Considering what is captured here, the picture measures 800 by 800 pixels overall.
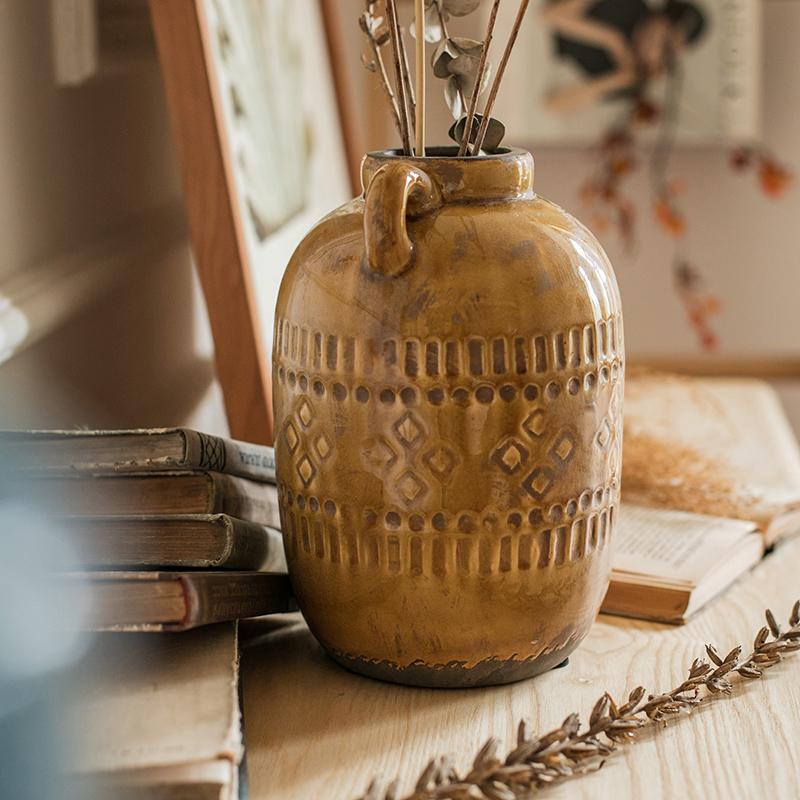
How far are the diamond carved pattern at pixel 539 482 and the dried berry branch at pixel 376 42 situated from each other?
7.8 inches

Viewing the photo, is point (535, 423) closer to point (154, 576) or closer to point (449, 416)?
point (449, 416)

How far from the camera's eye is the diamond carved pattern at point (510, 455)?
57 cm

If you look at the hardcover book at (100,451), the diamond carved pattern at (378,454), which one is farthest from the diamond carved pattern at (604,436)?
the hardcover book at (100,451)

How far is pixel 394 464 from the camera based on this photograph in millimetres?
569

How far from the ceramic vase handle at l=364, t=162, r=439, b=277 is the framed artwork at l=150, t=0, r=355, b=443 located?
0.71 ft

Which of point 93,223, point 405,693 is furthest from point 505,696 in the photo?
point 93,223

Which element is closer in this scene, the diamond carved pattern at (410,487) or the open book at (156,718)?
the open book at (156,718)

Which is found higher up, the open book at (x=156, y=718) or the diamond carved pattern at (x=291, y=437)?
the diamond carved pattern at (x=291, y=437)

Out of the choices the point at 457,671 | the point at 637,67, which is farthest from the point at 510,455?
the point at 637,67

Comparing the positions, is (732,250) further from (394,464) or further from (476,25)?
(394,464)

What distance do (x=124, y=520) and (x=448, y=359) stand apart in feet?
0.61

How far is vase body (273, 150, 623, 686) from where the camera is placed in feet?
Result: 1.83

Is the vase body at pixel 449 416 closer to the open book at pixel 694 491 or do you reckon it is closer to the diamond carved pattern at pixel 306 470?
the diamond carved pattern at pixel 306 470

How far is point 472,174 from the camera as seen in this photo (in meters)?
0.58
